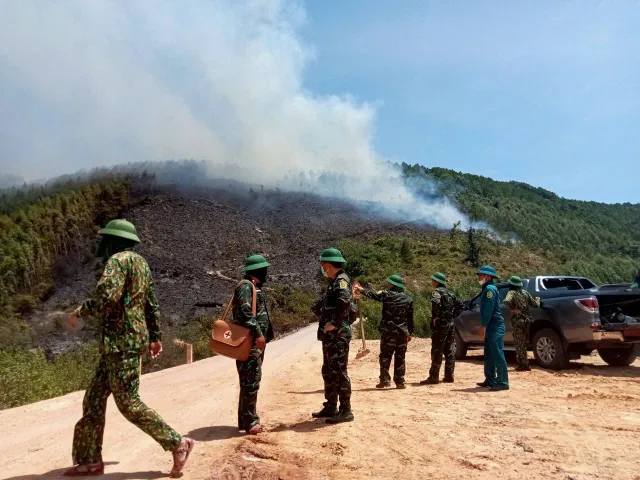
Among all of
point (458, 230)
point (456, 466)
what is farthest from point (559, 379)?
point (458, 230)

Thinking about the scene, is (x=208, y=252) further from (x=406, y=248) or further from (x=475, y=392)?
(x=475, y=392)

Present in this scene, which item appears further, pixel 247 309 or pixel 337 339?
pixel 337 339

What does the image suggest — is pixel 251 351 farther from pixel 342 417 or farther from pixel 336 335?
pixel 342 417

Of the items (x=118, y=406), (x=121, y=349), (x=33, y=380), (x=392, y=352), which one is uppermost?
(x=121, y=349)

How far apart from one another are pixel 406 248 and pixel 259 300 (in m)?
59.7

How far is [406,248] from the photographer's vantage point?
64.5m

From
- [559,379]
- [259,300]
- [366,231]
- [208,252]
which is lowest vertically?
[559,379]

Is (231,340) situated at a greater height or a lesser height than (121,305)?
lesser

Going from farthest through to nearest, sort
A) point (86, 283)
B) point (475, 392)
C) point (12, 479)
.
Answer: point (86, 283) < point (475, 392) < point (12, 479)

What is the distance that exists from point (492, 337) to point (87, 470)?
6.15 metres

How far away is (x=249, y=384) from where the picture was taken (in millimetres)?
5500

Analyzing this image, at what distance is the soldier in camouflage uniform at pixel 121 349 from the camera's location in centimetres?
404

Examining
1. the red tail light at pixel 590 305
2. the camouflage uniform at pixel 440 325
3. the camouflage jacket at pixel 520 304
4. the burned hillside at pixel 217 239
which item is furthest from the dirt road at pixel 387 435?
the burned hillside at pixel 217 239

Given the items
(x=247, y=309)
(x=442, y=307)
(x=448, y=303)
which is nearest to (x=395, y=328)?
(x=442, y=307)
